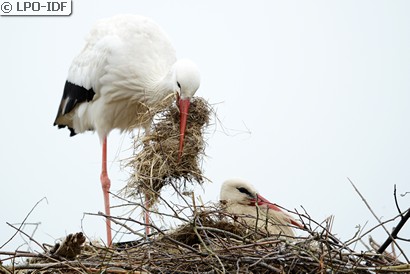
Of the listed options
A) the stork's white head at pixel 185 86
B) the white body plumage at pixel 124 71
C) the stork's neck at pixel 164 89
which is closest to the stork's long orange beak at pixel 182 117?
the stork's white head at pixel 185 86

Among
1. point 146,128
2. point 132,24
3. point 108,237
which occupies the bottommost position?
point 108,237

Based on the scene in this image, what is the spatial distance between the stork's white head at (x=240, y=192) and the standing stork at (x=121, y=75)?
2.79ft

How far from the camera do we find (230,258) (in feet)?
11.9

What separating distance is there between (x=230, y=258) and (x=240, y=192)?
172cm

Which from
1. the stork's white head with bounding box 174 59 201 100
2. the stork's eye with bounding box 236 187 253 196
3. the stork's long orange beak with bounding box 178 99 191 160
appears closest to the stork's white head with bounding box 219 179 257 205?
the stork's eye with bounding box 236 187 253 196

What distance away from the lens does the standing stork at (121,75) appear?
6.28 m

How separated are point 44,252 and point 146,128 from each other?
220 centimetres

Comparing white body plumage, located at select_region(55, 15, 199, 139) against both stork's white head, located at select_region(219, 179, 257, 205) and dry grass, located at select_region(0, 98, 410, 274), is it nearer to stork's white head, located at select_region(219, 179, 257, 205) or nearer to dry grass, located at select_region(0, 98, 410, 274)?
stork's white head, located at select_region(219, 179, 257, 205)

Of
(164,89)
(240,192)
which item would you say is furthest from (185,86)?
(240,192)

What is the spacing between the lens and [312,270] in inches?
138

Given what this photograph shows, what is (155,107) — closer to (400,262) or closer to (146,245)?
(146,245)

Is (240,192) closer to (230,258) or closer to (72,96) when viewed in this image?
(230,258)

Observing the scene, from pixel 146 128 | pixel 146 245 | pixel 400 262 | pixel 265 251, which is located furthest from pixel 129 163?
pixel 400 262

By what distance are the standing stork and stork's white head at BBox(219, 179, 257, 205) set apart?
33.5 inches
